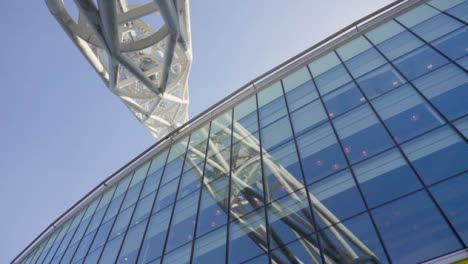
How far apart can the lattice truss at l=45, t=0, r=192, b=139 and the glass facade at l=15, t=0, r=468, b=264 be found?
5310mm

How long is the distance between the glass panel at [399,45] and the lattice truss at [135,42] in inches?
387

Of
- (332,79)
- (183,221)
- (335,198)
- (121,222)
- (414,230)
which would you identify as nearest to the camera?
(414,230)

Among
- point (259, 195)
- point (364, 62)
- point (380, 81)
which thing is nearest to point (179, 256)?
point (259, 195)

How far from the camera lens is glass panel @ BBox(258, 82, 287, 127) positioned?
1697 centimetres

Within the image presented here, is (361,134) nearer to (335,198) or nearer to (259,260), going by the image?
(335,198)

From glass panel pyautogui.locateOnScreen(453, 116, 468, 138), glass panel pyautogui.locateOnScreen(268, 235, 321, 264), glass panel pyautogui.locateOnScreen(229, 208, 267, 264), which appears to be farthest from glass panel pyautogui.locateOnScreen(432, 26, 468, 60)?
glass panel pyautogui.locateOnScreen(229, 208, 267, 264)

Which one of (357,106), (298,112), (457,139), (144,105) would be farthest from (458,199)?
(144,105)

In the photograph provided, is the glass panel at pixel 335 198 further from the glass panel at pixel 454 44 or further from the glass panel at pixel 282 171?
the glass panel at pixel 454 44

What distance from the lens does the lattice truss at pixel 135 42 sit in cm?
1550

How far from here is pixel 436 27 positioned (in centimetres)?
1459

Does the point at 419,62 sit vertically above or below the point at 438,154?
above

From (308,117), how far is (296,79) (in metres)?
4.22

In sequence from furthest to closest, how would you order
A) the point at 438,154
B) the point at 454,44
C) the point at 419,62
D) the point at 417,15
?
the point at 417,15 → the point at 419,62 → the point at 454,44 → the point at 438,154

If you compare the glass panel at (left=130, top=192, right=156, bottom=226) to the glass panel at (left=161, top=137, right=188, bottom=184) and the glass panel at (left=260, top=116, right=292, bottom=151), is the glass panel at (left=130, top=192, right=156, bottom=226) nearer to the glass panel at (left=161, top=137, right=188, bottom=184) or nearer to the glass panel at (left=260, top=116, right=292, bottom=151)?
the glass panel at (left=161, top=137, right=188, bottom=184)
